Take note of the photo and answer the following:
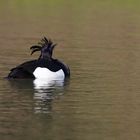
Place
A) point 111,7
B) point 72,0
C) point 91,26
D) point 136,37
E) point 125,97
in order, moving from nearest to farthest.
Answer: point 125,97 < point 136,37 < point 91,26 < point 111,7 < point 72,0

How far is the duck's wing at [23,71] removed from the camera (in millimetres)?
24203

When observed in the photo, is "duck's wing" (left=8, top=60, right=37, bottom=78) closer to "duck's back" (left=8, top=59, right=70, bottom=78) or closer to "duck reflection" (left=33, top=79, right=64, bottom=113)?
"duck's back" (left=8, top=59, right=70, bottom=78)

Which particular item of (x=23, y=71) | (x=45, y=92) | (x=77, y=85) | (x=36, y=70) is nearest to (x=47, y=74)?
(x=36, y=70)

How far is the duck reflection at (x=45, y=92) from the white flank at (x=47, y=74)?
164 mm

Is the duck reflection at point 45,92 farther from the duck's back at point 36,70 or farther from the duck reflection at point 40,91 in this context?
the duck's back at point 36,70

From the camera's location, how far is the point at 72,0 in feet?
224

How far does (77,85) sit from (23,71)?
170 cm

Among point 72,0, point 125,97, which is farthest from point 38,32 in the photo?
point 72,0

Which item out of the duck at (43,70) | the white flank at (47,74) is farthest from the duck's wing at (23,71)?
the white flank at (47,74)

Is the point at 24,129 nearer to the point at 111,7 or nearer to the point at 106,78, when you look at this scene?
the point at 106,78

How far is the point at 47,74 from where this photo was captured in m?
24.5

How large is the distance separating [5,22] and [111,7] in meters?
18.1

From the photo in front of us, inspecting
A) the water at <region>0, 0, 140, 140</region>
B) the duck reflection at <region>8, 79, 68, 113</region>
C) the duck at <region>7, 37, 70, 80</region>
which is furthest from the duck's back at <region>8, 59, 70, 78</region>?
the water at <region>0, 0, 140, 140</region>

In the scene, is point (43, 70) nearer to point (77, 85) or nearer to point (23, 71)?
point (23, 71)
